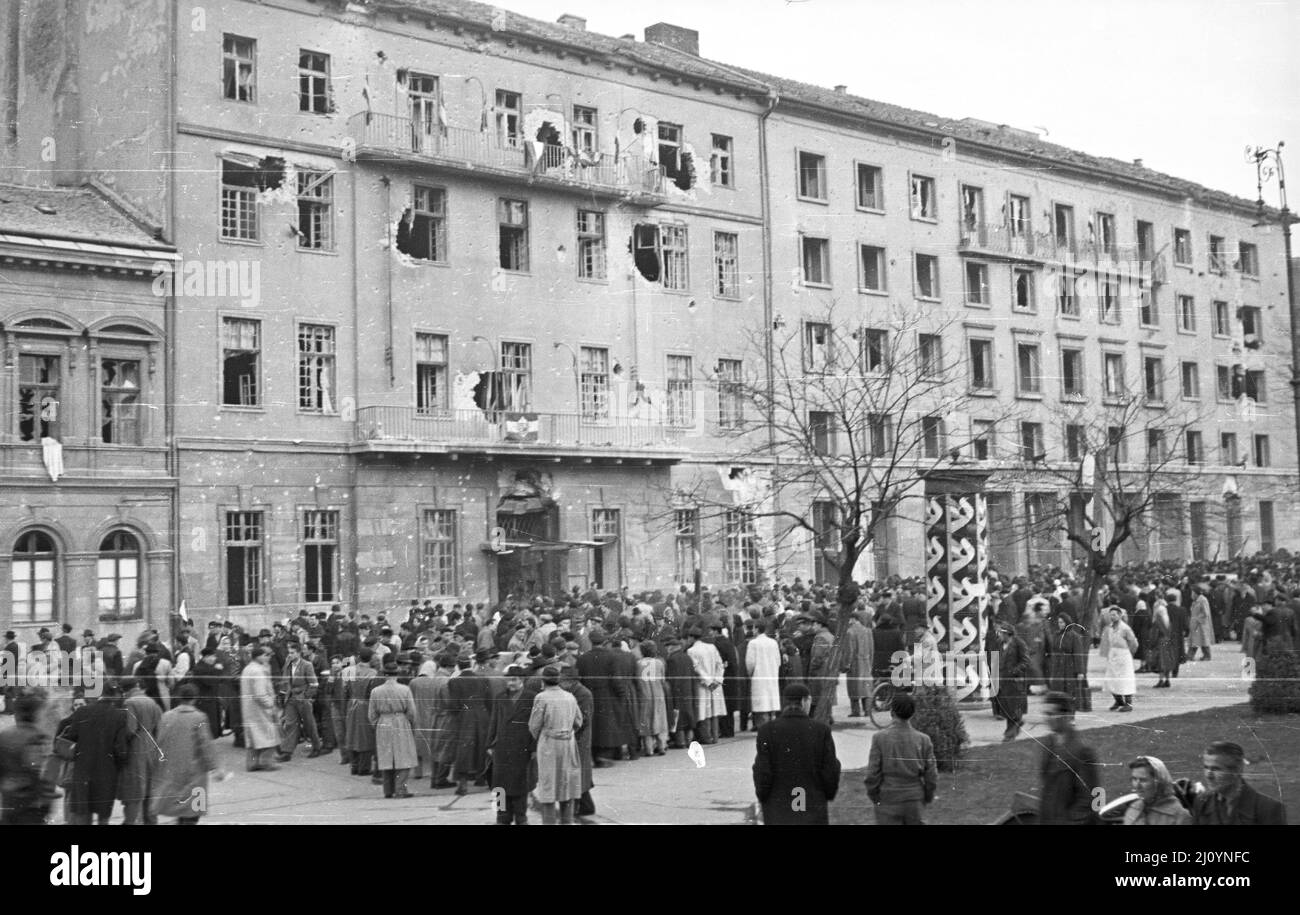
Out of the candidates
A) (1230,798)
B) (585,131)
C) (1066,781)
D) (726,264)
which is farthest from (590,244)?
(1230,798)

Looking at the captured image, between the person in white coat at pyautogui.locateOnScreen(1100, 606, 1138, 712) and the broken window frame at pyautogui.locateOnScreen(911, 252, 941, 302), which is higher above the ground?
the broken window frame at pyautogui.locateOnScreen(911, 252, 941, 302)

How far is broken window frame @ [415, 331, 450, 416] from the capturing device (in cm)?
1439

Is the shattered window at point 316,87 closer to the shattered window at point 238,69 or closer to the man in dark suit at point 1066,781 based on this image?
the shattered window at point 238,69

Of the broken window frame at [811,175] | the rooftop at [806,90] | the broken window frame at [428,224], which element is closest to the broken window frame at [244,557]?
the broken window frame at [428,224]

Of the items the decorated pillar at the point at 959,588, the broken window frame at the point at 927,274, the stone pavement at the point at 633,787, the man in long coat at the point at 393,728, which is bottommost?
the stone pavement at the point at 633,787

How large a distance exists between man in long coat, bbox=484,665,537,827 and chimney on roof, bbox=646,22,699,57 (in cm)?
672

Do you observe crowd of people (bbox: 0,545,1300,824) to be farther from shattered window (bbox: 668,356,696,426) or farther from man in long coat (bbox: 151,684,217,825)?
shattered window (bbox: 668,356,696,426)

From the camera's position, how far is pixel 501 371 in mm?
15086

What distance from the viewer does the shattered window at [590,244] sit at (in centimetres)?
1486

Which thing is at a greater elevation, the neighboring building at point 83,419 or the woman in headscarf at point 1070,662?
the neighboring building at point 83,419

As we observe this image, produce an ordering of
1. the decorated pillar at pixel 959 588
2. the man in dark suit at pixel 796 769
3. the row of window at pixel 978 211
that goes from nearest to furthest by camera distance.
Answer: the man in dark suit at pixel 796 769 < the decorated pillar at pixel 959 588 < the row of window at pixel 978 211

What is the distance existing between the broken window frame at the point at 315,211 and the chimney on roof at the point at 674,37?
425 centimetres

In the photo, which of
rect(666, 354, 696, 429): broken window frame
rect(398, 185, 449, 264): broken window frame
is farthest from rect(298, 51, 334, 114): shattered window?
rect(666, 354, 696, 429): broken window frame
